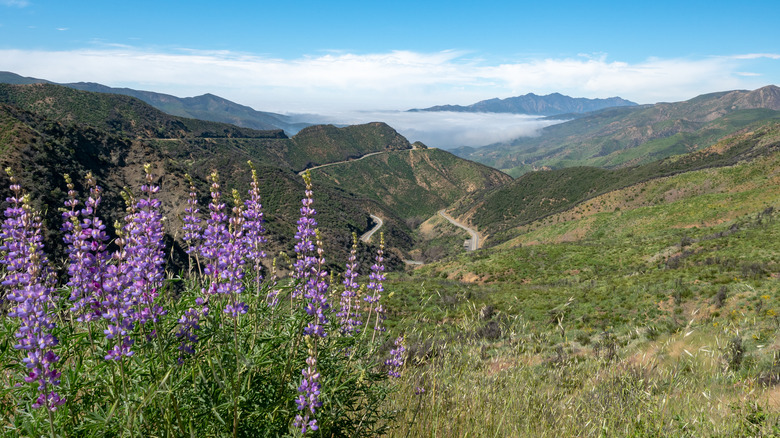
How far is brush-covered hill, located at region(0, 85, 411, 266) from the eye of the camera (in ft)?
120

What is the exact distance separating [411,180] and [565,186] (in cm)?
8583

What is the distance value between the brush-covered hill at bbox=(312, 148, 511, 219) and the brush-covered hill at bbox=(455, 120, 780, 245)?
32.3 meters

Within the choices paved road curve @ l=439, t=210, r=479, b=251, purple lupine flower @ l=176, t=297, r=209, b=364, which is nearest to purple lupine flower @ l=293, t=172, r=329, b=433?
purple lupine flower @ l=176, t=297, r=209, b=364

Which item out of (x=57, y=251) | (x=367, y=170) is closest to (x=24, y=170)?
(x=57, y=251)

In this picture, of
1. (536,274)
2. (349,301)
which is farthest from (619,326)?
(536,274)

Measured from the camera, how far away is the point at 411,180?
185125 millimetres

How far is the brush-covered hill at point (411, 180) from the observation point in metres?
166

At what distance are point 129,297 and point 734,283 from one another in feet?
72.9

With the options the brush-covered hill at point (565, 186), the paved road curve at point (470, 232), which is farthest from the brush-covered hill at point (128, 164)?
the brush-covered hill at point (565, 186)

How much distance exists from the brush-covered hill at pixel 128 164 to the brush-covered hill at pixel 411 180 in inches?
1117

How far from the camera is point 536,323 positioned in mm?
17984

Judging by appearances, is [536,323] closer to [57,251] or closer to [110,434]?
[110,434]

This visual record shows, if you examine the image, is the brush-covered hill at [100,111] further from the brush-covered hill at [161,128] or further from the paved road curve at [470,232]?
the paved road curve at [470,232]

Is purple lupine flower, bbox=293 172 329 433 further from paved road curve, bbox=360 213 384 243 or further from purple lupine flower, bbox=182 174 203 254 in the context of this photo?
paved road curve, bbox=360 213 384 243
